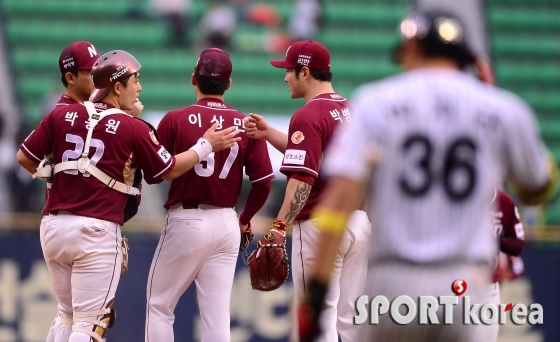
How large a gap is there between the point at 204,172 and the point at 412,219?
10.2 feet

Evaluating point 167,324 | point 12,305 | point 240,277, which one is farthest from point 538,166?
point 12,305

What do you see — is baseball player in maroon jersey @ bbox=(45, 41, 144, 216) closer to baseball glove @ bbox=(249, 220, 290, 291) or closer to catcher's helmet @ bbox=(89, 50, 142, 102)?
catcher's helmet @ bbox=(89, 50, 142, 102)

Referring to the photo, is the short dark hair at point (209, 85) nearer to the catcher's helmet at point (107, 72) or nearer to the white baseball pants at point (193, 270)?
the catcher's helmet at point (107, 72)

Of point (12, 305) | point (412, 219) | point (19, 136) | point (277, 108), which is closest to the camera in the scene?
point (412, 219)

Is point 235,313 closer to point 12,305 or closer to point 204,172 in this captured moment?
point 12,305

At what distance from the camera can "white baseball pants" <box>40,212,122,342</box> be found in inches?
215

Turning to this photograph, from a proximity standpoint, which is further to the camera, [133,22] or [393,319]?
[133,22]

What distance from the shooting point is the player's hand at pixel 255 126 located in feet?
19.9

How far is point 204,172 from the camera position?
238 inches

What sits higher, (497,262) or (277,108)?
(277,108)

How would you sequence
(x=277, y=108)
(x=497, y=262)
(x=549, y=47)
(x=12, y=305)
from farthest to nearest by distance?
(x=549, y=47) < (x=277, y=108) < (x=12, y=305) < (x=497, y=262)

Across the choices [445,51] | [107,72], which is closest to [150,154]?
[107,72]

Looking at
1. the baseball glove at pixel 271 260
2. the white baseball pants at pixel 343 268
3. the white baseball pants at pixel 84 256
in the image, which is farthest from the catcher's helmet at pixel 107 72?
the white baseball pants at pixel 343 268

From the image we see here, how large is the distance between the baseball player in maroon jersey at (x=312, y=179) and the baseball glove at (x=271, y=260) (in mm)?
66
